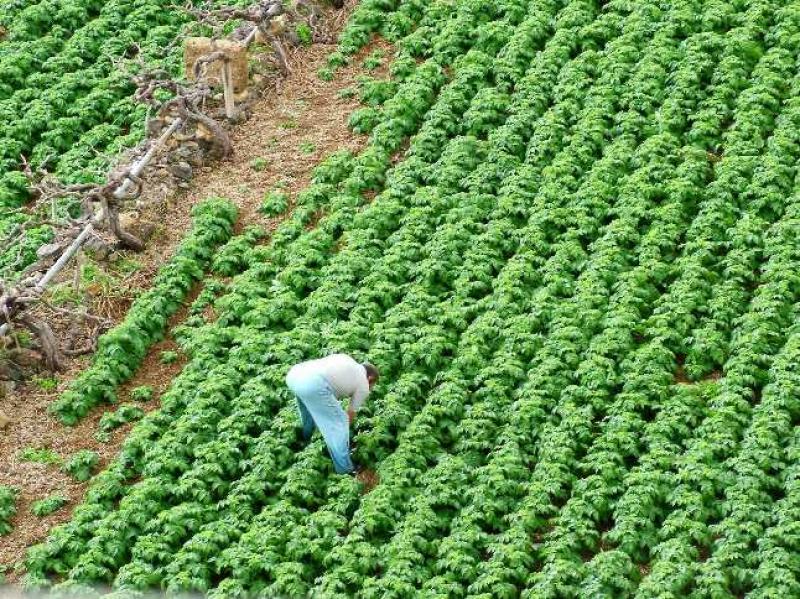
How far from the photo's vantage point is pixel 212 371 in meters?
17.4

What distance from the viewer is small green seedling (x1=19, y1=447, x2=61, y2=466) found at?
1697cm

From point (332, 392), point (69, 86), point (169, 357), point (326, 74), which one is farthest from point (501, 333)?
point (69, 86)

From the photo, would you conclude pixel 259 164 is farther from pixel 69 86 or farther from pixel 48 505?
pixel 48 505

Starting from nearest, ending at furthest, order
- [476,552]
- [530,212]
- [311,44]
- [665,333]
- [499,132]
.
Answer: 1. [476,552]
2. [665,333]
3. [530,212]
4. [499,132]
5. [311,44]

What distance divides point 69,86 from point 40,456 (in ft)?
25.9

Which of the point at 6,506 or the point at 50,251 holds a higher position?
the point at 50,251

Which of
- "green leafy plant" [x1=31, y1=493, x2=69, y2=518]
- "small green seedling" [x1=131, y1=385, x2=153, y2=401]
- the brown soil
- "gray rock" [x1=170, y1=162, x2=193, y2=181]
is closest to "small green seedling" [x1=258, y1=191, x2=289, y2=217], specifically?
the brown soil

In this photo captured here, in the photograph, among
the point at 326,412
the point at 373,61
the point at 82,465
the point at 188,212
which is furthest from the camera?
the point at 373,61

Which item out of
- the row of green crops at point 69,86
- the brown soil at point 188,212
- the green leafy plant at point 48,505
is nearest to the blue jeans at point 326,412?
the brown soil at point 188,212

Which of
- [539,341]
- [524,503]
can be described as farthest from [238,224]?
[524,503]

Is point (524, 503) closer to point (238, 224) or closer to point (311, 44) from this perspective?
point (238, 224)

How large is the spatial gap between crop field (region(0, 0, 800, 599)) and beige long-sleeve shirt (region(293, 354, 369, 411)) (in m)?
0.45

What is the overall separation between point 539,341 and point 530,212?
254 cm

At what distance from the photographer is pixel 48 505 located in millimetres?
16266
